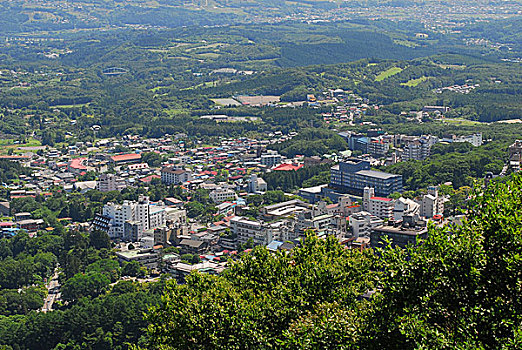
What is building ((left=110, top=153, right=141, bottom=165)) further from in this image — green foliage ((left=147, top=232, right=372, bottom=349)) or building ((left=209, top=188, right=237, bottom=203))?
green foliage ((left=147, top=232, right=372, bottom=349))

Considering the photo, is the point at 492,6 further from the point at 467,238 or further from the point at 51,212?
the point at 467,238

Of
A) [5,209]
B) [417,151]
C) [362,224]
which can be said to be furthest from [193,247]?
[417,151]

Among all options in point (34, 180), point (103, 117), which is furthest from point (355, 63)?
point (34, 180)

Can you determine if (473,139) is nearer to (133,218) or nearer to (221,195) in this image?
(221,195)

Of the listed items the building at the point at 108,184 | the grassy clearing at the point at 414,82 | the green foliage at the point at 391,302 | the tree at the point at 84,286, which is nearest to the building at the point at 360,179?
the building at the point at 108,184

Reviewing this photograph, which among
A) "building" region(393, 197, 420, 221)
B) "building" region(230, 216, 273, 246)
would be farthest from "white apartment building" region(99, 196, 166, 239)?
"building" region(393, 197, 420, 221)
